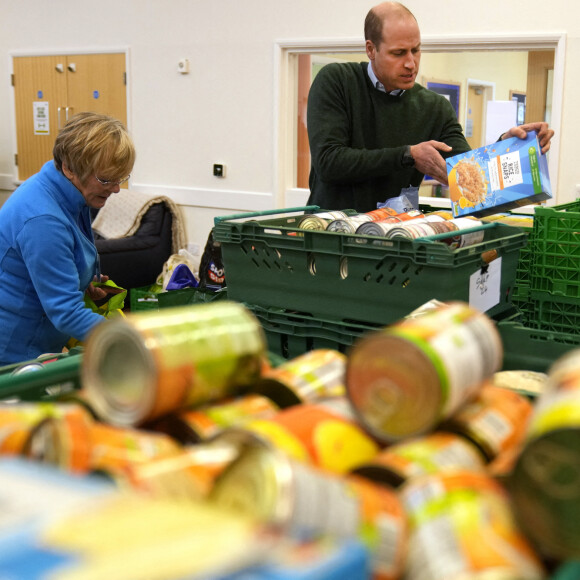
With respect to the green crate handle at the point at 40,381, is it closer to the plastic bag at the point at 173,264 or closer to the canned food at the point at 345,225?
the canned food at the point at 345,225

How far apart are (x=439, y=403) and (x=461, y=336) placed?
110 mm

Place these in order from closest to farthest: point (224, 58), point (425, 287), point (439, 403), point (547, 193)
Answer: point (439, 403) → point (425, 287) → point (547, 193) → point (224, 58)

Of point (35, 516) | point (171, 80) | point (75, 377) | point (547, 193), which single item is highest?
point (171, 80)

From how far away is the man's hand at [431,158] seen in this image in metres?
2.70

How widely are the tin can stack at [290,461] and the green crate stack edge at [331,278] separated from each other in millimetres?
577

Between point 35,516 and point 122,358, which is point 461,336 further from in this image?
point 35,516

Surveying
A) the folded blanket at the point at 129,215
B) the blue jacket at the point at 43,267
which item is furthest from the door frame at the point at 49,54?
the blue jacket at the point at 43,267

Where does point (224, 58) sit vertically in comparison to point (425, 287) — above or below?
above

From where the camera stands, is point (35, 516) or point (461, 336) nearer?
point (35, 516)

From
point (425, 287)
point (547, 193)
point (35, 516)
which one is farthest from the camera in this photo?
point (547, 193)

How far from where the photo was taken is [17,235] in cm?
234

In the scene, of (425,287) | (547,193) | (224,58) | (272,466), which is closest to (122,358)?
(272,466)

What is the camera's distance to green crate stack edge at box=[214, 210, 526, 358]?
170 centimetres

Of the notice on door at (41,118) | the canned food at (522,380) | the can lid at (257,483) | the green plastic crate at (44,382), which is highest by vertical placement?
the notice on door at (41,118)
